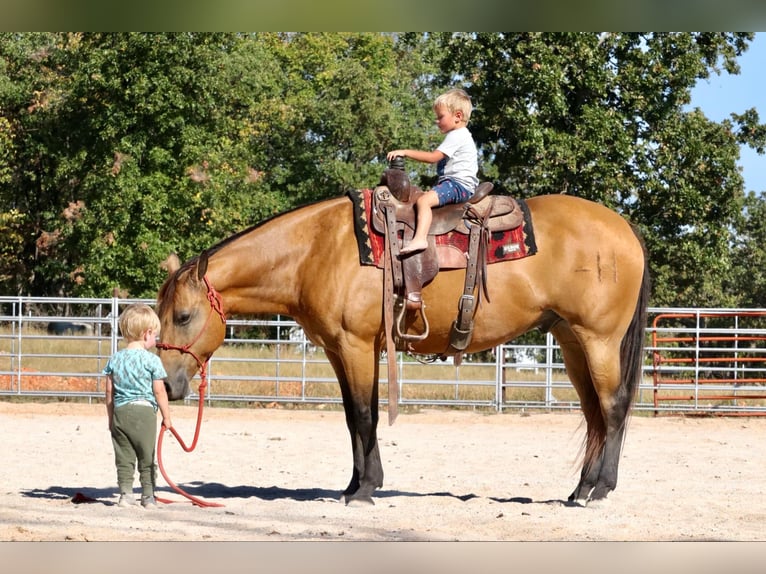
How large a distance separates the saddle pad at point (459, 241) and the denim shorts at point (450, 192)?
0.18m

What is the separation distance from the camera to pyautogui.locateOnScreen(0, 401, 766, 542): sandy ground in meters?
4.84

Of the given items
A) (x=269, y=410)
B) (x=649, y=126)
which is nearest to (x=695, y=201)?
(x=649, y=126)

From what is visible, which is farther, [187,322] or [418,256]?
[187,322]

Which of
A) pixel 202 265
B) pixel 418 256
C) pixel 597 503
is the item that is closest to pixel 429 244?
pixel 418 256

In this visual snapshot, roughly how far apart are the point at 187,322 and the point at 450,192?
162 cm

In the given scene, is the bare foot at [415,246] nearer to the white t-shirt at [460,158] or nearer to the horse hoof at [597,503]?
the white t-shirt at [460,158]

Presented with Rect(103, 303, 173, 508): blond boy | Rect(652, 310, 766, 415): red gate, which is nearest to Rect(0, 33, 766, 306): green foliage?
Rect(652, 310, 766, 415): red gate

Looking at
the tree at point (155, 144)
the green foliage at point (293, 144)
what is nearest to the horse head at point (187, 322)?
the green foliage at point (293, 144)

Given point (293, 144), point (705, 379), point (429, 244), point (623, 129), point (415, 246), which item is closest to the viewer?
point (415, 246)

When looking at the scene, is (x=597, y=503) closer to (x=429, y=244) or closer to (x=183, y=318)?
(x=429, y=244)

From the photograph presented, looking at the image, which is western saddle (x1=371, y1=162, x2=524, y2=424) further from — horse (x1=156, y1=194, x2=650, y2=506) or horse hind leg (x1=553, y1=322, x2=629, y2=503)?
horse hind leg (x1=553, y1=322, x2=629, y2=503)

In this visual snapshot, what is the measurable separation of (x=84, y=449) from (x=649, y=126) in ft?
47.3

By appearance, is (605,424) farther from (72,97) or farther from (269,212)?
(269,212)

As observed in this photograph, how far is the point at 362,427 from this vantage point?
5.61m
